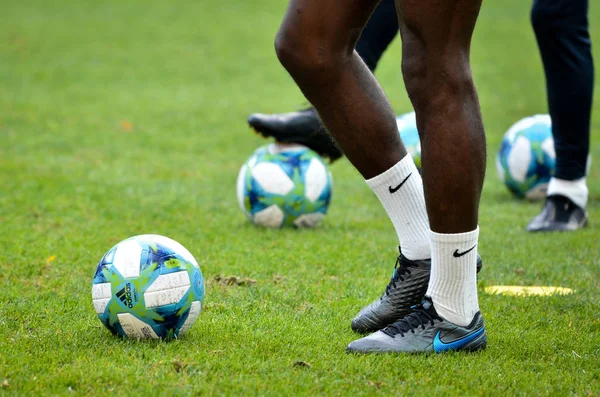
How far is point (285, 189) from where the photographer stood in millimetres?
5422

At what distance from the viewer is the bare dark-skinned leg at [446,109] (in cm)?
276

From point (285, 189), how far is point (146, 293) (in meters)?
2.44

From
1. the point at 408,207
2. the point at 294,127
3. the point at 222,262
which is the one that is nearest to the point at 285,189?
the point at 294,127

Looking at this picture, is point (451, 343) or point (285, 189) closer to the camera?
point (451, 343)

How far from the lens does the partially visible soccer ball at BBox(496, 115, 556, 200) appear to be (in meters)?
6.44

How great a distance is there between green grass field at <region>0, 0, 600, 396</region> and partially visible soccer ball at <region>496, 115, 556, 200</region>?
0.14 meters

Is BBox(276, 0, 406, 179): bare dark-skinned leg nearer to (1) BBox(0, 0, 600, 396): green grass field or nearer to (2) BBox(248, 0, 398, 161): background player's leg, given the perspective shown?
(1) BBox(0, 0, 600, 396): green grass field

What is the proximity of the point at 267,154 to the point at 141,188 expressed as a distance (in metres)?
1.56

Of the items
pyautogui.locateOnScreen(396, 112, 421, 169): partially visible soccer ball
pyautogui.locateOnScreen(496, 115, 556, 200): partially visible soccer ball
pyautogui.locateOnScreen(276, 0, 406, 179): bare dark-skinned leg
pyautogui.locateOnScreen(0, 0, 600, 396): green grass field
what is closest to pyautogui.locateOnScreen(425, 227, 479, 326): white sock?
pyautogui.locateOnScreen(0, 0, 600, 396): green grass field

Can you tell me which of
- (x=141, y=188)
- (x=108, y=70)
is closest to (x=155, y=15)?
(x=108, y=70)

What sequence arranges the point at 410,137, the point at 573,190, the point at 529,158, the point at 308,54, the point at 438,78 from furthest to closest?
the point at 529,158 < the point at 410,137 < the point at 573,190 < the point at 308,54 < the point at 438,78

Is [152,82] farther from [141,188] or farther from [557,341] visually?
[557,341]

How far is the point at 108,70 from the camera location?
1430 cm

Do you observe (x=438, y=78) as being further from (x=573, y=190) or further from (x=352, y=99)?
(x=573, y=190)
